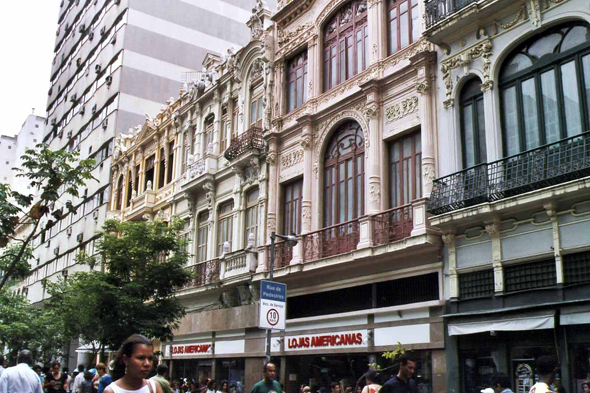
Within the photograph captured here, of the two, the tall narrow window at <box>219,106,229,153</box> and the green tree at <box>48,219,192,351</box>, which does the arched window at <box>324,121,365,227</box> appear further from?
the tall narrow window at <box>219,106,229,153</box>

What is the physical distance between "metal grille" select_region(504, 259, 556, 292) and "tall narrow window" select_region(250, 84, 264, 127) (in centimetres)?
1381

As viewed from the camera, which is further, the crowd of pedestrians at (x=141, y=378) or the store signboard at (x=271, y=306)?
the store signboard at (x=271, y=306)

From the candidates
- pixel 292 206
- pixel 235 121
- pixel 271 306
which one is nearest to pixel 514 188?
pixel 271 306

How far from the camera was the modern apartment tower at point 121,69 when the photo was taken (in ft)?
140

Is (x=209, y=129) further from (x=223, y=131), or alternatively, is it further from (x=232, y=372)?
(x=232, y=372)

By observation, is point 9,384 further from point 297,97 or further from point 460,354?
point 297,97

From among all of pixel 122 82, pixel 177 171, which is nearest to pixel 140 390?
pixel 177 171

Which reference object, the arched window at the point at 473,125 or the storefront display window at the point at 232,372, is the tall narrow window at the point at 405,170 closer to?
the arched window at the point at 473,125

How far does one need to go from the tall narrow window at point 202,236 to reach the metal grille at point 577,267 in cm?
1734

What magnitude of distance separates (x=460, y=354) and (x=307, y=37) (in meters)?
13.1

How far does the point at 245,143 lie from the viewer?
2605 centimetres

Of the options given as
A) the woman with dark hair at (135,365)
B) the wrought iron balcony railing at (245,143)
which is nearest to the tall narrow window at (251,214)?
the wrought iron balcony railing at (245,143)

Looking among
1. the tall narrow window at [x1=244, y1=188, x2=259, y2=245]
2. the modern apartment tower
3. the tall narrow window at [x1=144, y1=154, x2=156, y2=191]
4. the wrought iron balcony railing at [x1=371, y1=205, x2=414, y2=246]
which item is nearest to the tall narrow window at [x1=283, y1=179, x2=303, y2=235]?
A: the tall narrow window at [x1=244, y1=188, x2=259, y2=245]

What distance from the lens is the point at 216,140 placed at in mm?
29547
